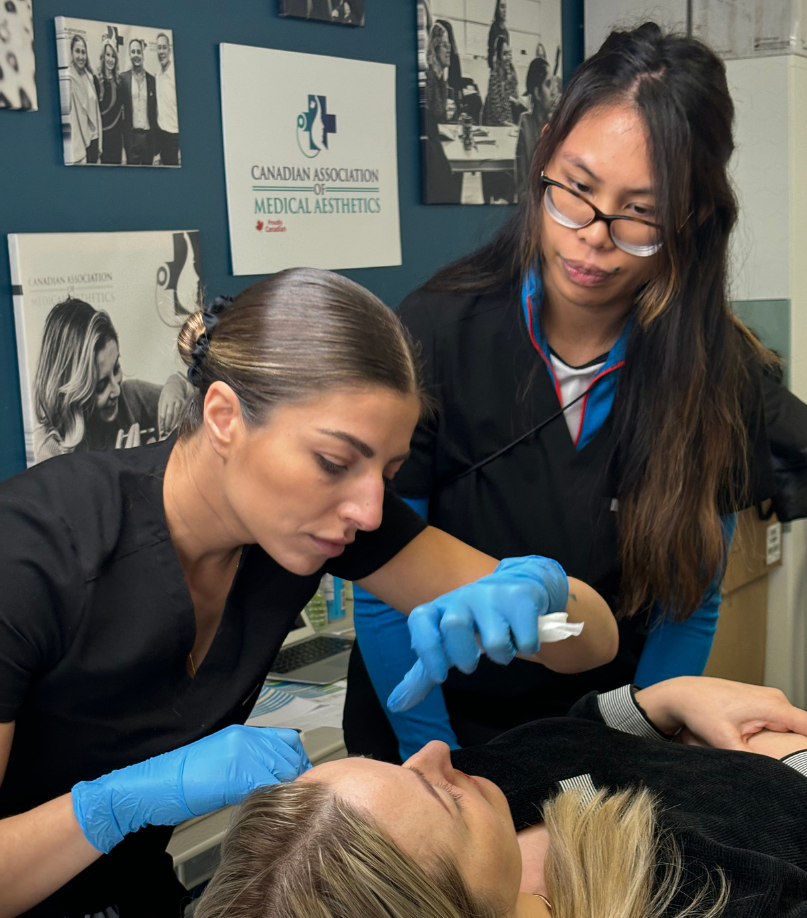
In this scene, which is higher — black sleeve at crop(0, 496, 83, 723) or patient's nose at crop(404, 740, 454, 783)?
black sleeve at crop(0, 496, 83, 723)

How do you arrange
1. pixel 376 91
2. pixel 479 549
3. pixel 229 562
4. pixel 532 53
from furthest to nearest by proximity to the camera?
1. pixel 532 53
2. pixel 376 91
3. pixel 479 549
4. pixel 229 562

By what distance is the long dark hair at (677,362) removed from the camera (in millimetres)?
1419

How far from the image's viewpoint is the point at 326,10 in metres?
2.52

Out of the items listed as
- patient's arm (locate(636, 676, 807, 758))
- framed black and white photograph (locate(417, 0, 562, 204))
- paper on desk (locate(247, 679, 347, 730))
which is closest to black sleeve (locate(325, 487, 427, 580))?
patient's arm (locate(636, 676, 807, 758))

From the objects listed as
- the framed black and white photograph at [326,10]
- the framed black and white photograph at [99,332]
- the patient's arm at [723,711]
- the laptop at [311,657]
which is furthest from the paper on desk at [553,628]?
the framed black and white photograph at [326,10]

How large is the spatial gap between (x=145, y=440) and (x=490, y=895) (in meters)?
1.40

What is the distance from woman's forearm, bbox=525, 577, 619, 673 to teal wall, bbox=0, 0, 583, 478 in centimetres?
114

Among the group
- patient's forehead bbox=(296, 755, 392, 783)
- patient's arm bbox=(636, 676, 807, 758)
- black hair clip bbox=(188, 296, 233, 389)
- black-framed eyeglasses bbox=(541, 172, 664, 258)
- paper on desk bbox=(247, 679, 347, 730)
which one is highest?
black-framed eyeglasses bbox=(541, 172, 664, 258)

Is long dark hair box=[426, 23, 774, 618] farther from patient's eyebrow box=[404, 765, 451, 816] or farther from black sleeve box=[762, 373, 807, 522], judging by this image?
black sleeve box=[762, 373, 807, 522]

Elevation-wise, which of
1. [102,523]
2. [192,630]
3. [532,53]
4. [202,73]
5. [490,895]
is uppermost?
[532,53]

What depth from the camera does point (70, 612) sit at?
1120 mm

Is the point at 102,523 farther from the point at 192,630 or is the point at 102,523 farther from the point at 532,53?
the point at 532,53

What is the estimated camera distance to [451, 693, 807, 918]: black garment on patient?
1.20 meters

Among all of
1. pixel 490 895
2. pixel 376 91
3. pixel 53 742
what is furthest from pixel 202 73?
pixel 490 895
